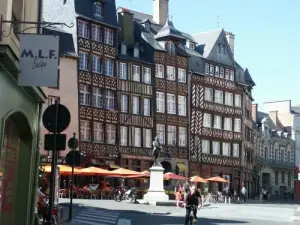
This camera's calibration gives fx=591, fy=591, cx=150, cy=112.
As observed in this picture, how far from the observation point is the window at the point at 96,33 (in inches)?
1682

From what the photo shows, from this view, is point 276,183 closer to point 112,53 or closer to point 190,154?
point 190,154

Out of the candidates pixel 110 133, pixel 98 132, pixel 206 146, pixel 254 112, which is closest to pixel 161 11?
pixel 206 146

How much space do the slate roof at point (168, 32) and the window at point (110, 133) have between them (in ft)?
31.2

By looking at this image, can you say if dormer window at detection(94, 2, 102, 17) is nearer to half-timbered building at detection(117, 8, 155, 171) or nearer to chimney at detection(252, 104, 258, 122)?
half-timbered building at detection(117, 8, 155, 171)

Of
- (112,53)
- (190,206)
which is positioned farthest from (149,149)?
(190,206)

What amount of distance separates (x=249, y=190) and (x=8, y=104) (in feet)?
171

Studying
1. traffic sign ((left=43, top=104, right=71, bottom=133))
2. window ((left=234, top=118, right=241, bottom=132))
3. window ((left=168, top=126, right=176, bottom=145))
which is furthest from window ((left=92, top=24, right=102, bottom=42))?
traffic sign ((left=43, top=104, right=71, bottom=133))

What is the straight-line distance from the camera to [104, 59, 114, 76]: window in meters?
43.3

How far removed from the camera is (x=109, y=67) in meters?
43.6

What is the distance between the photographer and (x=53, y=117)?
9547 mm

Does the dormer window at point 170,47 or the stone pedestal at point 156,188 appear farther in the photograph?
the dormer window at point 170,47

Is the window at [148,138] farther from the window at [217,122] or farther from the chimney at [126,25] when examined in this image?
the window at [217,122]

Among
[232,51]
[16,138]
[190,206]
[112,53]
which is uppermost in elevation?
[232,51]

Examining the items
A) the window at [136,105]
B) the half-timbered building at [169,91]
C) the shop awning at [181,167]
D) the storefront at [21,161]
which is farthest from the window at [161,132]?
the storefront at [21,161]
